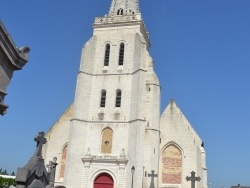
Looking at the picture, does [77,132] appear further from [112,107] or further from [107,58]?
[107,58]

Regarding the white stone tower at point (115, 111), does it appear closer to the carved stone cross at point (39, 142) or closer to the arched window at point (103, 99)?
the arched window at point (103, 99)

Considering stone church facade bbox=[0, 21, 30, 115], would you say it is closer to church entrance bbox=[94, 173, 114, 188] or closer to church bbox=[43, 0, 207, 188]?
church bbox=[43, 0, 207, 188]

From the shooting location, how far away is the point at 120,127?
24.9m

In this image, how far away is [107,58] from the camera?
2747cm

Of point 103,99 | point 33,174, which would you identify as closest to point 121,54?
point 103,99

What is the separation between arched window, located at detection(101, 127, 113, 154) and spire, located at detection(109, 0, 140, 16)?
1239cm

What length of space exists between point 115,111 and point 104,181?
219 inches

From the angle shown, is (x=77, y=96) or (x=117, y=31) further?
(x=117, y=31)

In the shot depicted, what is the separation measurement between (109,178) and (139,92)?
7063 millimetres

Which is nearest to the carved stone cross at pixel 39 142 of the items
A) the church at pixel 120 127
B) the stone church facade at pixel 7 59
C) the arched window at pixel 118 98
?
the stone church facade at pixel 7 59

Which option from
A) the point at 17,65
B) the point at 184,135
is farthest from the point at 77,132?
the point at 17,65

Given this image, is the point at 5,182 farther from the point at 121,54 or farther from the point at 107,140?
the point at 121,54

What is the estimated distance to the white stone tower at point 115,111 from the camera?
77.7ft

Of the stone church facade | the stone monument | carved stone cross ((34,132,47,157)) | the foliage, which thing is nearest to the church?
the foliage
